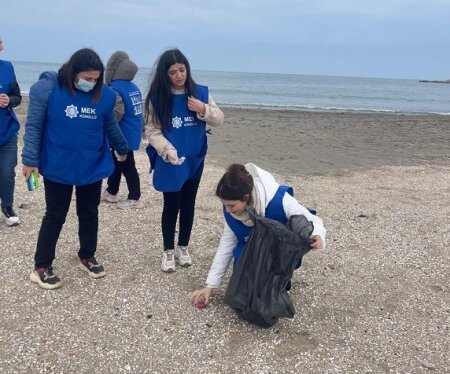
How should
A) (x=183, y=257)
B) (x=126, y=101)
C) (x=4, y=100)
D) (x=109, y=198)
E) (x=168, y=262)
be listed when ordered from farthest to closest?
(x=109, y=198) < (x=126, y=101) < (x=4, y=100) < (x=183, y=257) < (x=168, y=262)

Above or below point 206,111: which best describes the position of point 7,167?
below

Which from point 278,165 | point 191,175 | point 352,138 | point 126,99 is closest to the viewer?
point 191,175

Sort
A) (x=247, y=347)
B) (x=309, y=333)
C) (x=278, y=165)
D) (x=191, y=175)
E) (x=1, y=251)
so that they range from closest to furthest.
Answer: (x=247, y=347)
(x=309, y=333)
(x=191, y=175)
(x=1, y=251)
(x=278, y=165)

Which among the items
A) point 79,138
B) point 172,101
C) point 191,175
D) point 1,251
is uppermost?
point 172,101

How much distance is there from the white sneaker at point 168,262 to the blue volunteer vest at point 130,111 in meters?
1.94

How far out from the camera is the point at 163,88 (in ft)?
12.4

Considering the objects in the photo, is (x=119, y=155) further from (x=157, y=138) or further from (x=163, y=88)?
(x=163, y=88)

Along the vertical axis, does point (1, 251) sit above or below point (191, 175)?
below

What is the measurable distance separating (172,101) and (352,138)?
10.8 meters

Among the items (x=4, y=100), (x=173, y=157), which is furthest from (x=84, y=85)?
(x=4, y=100)

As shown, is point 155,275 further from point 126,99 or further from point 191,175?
point 126,99

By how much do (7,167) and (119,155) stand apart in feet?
5.25

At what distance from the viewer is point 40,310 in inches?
137

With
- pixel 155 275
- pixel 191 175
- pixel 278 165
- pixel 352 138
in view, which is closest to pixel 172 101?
pixel 191 175
